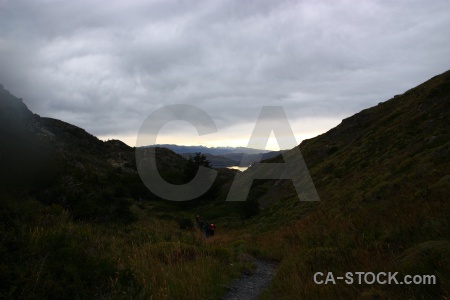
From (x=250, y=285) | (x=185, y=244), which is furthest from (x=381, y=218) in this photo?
(x=185, y=244)

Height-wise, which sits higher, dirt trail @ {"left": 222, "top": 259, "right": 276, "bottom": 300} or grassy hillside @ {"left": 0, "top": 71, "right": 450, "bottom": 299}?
grassy hillside @ {"left": 0, "top": 71, "right": 450, "bottom": 299}

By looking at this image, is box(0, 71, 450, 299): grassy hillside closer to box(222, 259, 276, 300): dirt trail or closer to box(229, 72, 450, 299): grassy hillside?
box(229, 72, 450, 299): grassy hillside

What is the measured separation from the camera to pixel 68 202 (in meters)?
11.3

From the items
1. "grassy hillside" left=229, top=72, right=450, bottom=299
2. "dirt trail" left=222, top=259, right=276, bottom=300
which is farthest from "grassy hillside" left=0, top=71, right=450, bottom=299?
"dirt trail" left=222, top=259, right=276, bottom=300

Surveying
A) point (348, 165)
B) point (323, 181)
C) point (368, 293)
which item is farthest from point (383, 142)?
point (368, 293)

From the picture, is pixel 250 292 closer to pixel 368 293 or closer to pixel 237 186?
pixel 368 293

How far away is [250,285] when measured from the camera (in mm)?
6793

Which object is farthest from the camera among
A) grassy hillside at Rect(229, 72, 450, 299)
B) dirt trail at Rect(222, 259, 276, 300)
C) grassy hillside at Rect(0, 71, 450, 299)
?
dirt trail at Rect(222, 259, 276, 300)

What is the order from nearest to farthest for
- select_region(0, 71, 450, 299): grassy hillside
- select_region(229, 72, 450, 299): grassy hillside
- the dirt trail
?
select_region(0, 71, 450, 299): grassy hillside → select_region(229, 72, 450, 299): grassy hillside → the dirt trail

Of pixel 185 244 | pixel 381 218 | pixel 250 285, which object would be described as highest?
pixel 381 218

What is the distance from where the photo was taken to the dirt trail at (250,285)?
5930mm

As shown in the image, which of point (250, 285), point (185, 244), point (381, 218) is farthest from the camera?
point (185, 244)

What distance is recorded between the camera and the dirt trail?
A: 593 cm

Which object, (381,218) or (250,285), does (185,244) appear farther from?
(381,218)
